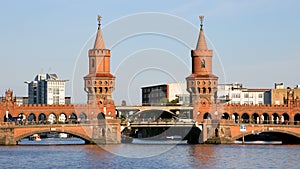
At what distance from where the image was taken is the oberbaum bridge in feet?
445

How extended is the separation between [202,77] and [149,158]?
64814 millimetres

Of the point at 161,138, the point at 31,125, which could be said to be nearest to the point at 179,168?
the point at 31,125

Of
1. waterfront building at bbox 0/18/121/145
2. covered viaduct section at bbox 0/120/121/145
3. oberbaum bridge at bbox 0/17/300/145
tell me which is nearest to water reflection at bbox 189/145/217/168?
covered viaduct section at bbox 0/120/121/145

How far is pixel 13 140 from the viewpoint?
130 meters

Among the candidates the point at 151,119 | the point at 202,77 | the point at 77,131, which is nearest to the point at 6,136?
the point at 77,131

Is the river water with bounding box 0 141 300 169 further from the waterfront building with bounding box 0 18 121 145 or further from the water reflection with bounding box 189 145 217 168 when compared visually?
the waterfront building with bounding box 0 18 121 145

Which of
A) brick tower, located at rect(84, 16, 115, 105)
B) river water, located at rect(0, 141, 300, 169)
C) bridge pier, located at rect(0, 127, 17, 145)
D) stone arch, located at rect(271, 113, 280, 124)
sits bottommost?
river water, located at rect(0, 141, 300, 169)

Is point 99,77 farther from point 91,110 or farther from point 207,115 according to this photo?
point 207,115

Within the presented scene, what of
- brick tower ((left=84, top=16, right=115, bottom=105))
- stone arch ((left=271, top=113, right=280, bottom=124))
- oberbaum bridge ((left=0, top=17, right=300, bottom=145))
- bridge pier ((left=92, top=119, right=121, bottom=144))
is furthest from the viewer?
stone arch ((left=271, top=113, right=280, bottom=124))

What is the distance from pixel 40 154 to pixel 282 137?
64.6 metres

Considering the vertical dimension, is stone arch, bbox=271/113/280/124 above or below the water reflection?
above

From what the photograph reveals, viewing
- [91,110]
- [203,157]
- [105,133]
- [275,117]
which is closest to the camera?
[203,157]

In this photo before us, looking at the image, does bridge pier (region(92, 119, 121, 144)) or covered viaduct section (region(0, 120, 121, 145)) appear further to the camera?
bridge pier (region(92, 119, 121, 144))

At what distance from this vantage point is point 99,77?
156750mm
